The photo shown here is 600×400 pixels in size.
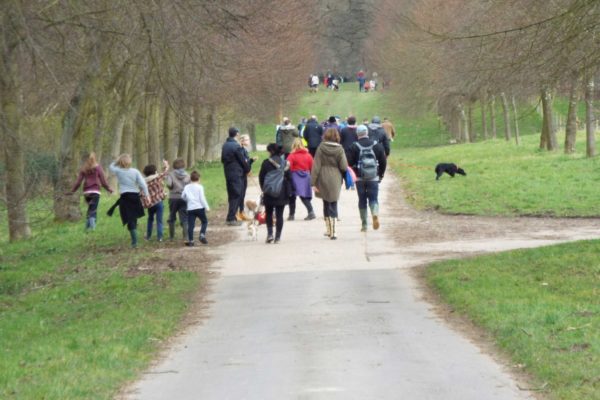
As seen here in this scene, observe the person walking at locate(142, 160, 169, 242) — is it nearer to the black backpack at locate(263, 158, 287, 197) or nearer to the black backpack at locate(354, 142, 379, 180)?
the black backpack at locate(263, 158, 287, 197)

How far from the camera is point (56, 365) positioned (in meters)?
9.64

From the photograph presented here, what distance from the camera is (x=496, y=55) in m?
21.1

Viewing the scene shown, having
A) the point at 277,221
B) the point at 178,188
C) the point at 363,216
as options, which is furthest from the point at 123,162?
the point at 363,216

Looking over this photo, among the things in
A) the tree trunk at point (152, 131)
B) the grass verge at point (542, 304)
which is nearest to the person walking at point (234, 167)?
the grass verge at point (542, 304)

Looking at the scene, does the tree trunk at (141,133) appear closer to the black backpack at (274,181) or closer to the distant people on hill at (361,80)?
the black backpack at (274,181)

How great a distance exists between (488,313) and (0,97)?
1263 cm

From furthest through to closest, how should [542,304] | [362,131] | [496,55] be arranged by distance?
1. [496,55]
2. [362,131]
3. [542,304]

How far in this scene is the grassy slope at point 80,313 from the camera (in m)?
9.15

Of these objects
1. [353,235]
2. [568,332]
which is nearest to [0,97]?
[353,235]

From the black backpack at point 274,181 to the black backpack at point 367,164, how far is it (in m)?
1.36

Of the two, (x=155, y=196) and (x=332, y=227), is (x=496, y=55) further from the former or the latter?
(x=155, y=196)

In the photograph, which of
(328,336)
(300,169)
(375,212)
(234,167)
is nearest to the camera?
(328,336)

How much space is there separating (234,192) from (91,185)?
3732 mm

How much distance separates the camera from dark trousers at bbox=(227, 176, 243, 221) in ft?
76.0
